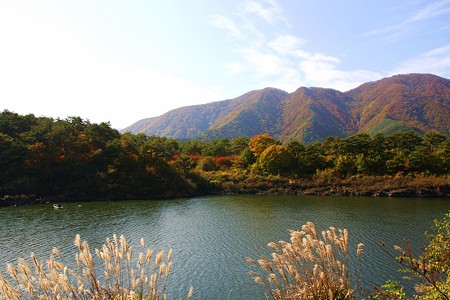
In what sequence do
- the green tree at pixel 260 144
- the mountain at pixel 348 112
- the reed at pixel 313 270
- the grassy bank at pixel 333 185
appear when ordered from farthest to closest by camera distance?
the mountain at pixel 348 112 → the green tree at pixel 260 144 → the grassy bank at pixel 333 185 → the reed at pixel 313 270

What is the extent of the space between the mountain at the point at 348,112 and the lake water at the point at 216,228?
8505 cm

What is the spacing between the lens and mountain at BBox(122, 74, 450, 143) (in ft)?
402

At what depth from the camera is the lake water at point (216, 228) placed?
1609 cm

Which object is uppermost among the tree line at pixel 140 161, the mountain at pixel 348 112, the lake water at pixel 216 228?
the mountain at pixel 348 112

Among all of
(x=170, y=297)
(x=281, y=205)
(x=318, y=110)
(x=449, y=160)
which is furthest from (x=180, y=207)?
(x=318, y=110)

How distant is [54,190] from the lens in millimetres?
43406

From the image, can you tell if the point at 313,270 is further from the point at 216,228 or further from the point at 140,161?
the point at 140,161

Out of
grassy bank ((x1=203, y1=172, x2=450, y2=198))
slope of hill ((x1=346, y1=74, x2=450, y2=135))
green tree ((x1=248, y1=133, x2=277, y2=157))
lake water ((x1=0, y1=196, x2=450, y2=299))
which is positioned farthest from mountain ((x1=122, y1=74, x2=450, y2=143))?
lake water ((x1=0, y1=196, x2=450, y2=299))

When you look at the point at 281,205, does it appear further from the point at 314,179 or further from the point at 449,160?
the point at 449,160

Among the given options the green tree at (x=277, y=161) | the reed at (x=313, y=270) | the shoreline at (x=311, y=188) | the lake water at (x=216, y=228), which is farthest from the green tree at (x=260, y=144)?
the reed at (x=313, y=270)

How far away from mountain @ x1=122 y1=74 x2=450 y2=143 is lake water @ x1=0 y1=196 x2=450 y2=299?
279ft

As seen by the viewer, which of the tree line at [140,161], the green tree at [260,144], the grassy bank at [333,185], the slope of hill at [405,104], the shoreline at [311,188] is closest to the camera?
the shoreline at [311,188]

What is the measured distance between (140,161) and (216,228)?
27.2 metres

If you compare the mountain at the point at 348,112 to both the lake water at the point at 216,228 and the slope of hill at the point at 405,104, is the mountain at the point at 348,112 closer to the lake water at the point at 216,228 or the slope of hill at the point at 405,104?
the slope of hill at the point at 405,104
